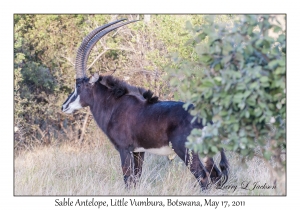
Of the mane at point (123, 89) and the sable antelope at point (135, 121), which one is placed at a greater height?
the mane at point (123, 89)

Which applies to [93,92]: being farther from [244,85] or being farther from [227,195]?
[244,85]

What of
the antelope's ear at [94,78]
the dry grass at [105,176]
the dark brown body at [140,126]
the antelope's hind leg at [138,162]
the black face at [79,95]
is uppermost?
the antelope's ear at [94,78]

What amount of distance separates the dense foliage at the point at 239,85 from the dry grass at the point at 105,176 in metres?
0.89

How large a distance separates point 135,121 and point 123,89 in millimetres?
731

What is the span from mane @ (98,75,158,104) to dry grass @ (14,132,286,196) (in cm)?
108

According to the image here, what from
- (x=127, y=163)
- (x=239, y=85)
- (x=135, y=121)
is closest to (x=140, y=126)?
(x=135, y=121)

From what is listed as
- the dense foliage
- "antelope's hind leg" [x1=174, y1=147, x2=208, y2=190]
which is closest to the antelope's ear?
"antelope's hind leg" [x1=174, y1=147, x2=208, y2=190]

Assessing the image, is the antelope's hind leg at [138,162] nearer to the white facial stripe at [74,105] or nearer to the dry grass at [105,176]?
the dry grass at [105,176]

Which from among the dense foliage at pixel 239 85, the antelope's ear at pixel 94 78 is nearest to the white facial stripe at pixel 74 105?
the antelope's ear at pixel 94 78

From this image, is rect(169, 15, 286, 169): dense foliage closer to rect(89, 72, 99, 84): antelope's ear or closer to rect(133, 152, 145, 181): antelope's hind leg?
rect(133, 152, 145, 181): antelope's hind leg

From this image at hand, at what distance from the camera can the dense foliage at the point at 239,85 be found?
4.19 metres

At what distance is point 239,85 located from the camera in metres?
4.14
